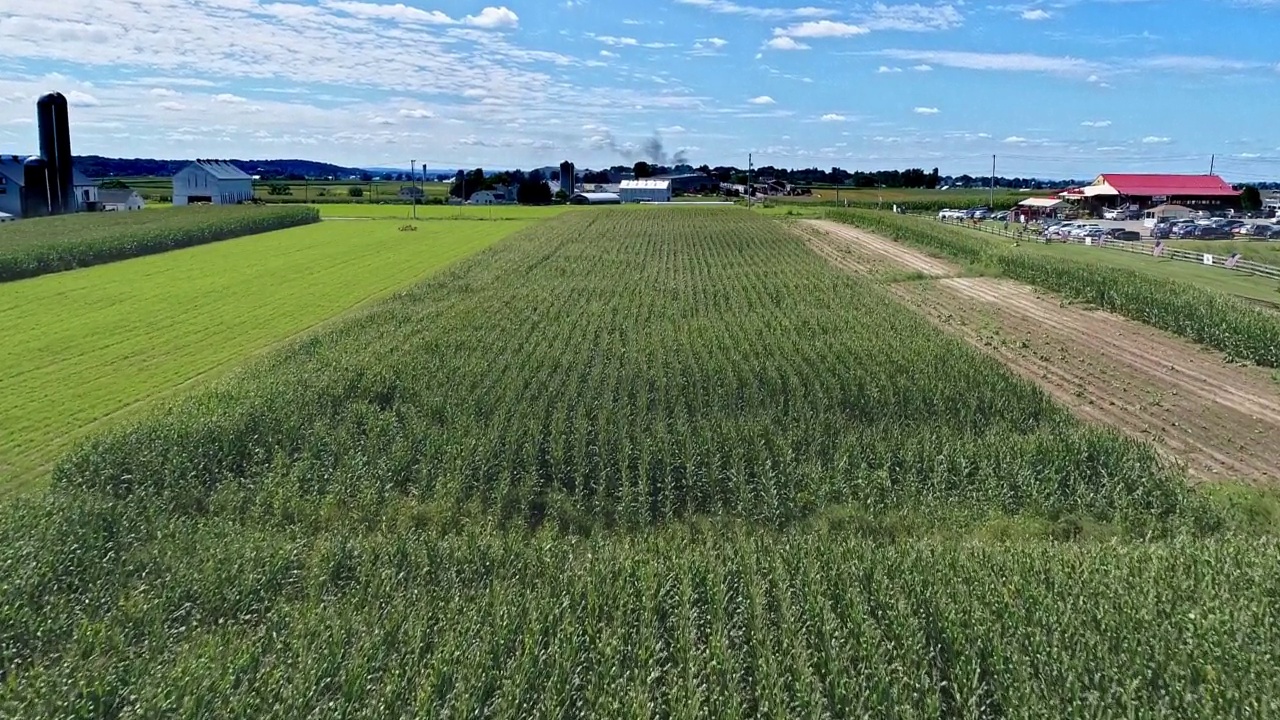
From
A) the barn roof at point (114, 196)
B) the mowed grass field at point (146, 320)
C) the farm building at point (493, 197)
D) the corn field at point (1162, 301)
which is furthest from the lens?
the farm building at point (493, 197)

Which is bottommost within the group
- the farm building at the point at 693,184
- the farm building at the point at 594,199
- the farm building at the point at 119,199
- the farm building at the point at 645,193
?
the farm building at the point at 119,199

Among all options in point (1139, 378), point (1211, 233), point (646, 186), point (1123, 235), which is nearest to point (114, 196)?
point (646, 186)

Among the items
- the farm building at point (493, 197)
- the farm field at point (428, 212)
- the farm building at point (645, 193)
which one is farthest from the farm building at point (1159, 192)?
the farm building at point (493, 197)

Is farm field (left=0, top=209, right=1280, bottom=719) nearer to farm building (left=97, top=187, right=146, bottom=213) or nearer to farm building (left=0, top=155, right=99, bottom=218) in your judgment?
farm building (left=0, top=155, right=99, bottom=218)

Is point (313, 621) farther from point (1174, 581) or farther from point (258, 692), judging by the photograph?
point (1174, 581)

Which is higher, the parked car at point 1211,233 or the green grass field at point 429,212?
the green grass field at point 429,212

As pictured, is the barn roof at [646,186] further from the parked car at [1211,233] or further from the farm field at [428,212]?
the parked car at [1211,233]
